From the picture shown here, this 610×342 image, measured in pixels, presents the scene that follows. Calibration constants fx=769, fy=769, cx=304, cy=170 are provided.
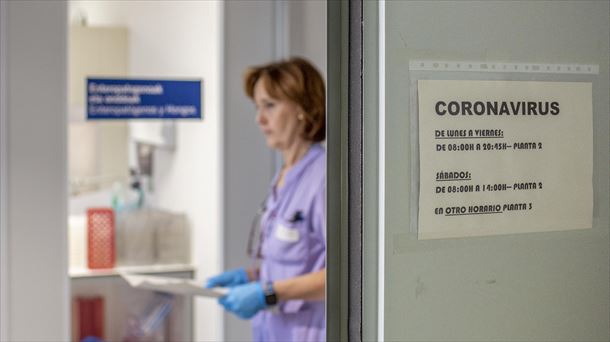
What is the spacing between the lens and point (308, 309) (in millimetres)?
2016

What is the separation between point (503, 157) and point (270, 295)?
3.54 feet

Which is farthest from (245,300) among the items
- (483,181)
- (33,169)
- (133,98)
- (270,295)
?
(483,181)

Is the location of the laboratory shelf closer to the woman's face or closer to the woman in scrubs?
the woman in scrubs

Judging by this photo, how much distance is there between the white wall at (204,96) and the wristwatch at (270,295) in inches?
5.7

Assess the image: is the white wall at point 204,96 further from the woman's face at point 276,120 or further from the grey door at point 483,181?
the grey door at point 483,181

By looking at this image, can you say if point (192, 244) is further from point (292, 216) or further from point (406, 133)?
point (406, 133)

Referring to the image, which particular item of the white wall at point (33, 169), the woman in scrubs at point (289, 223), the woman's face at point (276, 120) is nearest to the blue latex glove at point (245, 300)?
the woman in scrubs at point (289, 223)

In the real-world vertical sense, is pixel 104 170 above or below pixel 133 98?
below

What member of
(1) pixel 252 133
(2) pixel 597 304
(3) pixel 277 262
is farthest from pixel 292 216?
(2) pixel 597 304

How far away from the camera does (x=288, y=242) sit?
1.96 m

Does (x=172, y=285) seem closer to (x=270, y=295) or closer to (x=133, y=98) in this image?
(x=270, y=295)

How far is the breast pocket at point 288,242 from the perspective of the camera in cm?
195

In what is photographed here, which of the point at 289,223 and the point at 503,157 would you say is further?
the point at 289,223

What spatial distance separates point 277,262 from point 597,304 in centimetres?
105
